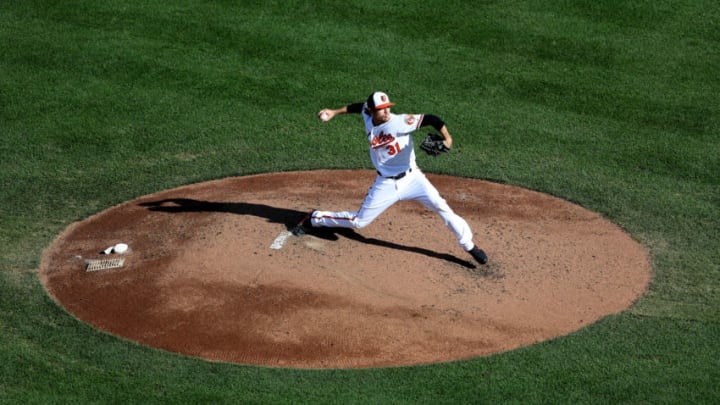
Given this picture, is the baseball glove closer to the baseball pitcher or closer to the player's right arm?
the baseball pitcher

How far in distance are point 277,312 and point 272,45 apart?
7.16m

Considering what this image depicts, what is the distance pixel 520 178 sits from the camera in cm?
1288

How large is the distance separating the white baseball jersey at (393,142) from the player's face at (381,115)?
0.05m

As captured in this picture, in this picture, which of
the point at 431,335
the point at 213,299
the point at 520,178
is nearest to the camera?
the point at 431,335

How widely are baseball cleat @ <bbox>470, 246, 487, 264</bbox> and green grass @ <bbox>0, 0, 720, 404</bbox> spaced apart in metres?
1.61

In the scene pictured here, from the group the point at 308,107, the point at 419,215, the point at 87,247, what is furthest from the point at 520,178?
the point at 87,247

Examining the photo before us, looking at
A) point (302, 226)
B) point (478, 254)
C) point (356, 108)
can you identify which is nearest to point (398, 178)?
point (356, 108)

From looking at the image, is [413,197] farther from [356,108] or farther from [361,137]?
[361,137]

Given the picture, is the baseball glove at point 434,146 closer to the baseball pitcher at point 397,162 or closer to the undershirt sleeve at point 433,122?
the baseball pitcher at point 397,162

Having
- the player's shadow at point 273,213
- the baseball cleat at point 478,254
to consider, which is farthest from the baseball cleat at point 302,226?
the baseball cleat at point 478,254

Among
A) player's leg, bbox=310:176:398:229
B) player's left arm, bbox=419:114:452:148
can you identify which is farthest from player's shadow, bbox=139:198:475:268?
player's left arm, bbox=419:114:452:148

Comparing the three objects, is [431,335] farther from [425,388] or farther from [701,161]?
[701,161]

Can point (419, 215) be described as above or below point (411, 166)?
below

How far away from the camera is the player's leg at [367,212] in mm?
10555
